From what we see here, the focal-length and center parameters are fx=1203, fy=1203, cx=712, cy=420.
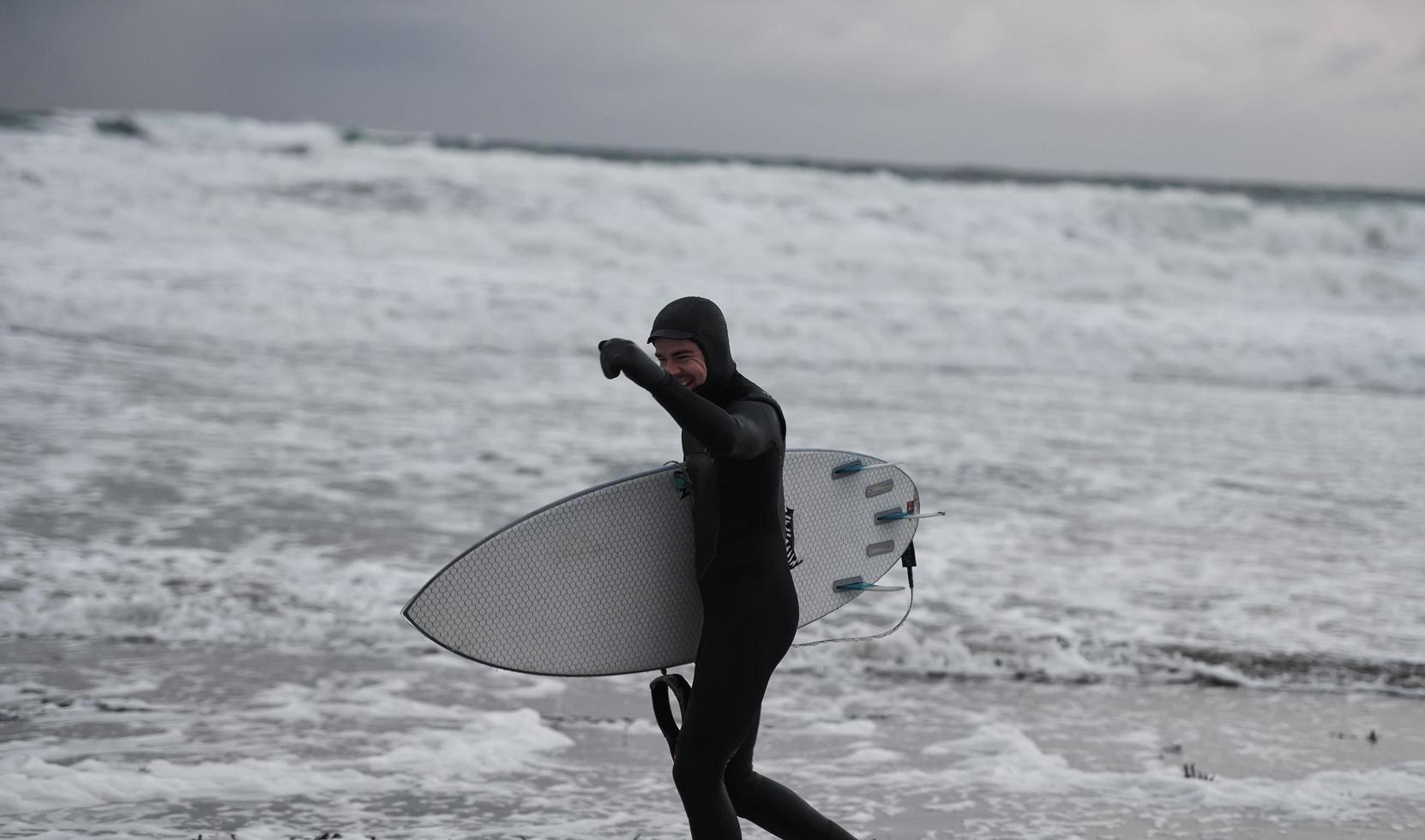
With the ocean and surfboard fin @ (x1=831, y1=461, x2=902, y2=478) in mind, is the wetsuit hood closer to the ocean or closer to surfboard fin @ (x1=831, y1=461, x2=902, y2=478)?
surfboard fin @ (x1=831, y1=461, x2=902, y2=478)

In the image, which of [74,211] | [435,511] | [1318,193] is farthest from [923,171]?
[435,511]

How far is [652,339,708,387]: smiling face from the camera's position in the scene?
8.11 feet

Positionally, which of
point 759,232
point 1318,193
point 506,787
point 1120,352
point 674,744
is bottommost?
point 506,787

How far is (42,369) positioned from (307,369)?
90.4 inches

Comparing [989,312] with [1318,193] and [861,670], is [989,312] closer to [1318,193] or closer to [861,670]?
[861,670]

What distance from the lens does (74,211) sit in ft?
66.0

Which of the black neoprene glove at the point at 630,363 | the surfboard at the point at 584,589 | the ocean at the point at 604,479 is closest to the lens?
the black neoprene glove at the point at 630,363

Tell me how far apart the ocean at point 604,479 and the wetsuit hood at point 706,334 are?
164 cm

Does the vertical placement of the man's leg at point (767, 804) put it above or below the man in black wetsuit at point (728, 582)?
below

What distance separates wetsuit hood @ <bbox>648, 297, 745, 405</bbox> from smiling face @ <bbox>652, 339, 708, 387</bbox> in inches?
0.4

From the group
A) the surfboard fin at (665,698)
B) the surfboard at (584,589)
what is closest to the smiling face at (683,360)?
the surfboard at (584,589)

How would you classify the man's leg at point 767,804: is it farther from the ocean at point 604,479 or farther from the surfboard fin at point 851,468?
the ocean at point 604,479

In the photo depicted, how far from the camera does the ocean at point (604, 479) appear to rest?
3.91m

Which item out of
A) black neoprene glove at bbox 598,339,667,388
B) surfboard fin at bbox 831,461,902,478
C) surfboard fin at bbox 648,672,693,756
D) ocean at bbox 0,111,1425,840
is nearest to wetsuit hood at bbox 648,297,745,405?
black neoprene glove at bbox 598,339,667,388
